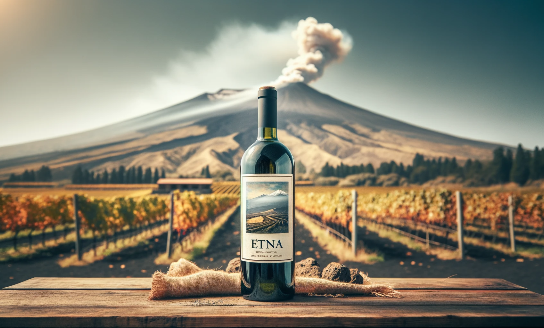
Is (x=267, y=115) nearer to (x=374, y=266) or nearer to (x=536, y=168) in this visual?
(x=374, y=266)

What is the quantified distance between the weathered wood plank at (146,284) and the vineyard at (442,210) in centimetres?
863

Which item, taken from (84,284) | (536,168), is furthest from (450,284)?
(536,168)

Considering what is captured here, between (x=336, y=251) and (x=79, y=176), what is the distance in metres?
16.2

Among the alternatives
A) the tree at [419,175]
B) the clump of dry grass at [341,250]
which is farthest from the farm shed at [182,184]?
the tree at [419,175]

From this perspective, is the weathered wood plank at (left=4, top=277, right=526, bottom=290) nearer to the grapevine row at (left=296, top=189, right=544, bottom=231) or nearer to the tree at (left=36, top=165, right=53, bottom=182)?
the grapevine row at (left=296, top=189, right=544, bottom=231)

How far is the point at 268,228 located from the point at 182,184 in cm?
2120

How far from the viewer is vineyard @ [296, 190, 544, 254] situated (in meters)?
10.5

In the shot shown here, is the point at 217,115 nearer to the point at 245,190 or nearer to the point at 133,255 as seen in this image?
the point at 133,255

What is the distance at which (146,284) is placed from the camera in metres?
1.72

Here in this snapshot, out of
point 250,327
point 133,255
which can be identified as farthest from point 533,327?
point 133,255

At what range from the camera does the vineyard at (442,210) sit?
34.4ft

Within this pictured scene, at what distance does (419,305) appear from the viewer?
54.8 inches

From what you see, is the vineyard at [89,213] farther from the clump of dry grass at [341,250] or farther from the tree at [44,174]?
the tree at [44,174]

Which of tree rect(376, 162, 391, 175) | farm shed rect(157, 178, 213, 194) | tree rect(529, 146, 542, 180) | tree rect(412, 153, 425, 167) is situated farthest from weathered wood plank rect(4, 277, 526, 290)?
tree rect(412, 153, 425, 167)
